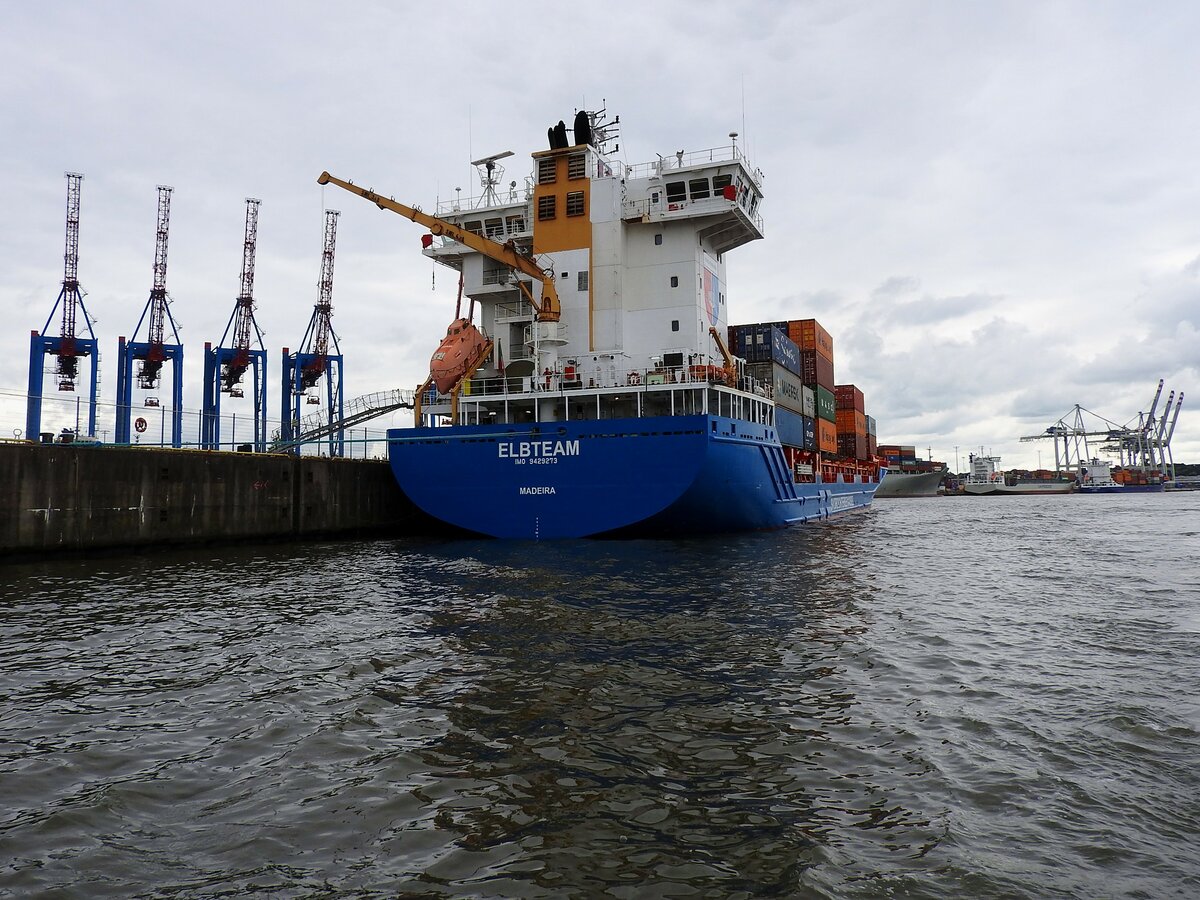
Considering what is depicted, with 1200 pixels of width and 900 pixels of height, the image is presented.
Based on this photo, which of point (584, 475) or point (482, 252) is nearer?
point (584, 475)

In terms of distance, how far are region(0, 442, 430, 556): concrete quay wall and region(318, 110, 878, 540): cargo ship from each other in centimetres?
461

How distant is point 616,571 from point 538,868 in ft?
41.0

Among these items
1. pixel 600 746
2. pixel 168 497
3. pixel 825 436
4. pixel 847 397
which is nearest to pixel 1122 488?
pixel 847 397

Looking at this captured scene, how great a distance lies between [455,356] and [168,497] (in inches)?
408

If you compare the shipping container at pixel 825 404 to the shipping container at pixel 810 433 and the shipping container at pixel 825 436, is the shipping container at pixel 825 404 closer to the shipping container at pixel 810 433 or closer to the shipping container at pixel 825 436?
the shipping container at pixel 825 436

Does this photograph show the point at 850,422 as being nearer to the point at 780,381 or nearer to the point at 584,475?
the point at 780,381

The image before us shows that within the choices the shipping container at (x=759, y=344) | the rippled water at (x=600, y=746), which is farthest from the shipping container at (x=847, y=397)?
the rippled water at (x=600, y=746)

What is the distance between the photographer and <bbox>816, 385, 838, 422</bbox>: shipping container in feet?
151

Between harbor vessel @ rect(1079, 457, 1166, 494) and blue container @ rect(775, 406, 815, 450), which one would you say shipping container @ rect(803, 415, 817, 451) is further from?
harbor vessel @ rect(1079, 457, 1166, 494)

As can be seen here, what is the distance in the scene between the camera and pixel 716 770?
18.2 ft

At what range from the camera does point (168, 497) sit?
2223 centimetres

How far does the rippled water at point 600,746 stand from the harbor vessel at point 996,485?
108 metres

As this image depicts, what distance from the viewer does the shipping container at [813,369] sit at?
4712cm

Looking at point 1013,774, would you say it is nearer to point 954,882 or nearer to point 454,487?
point 954,882
